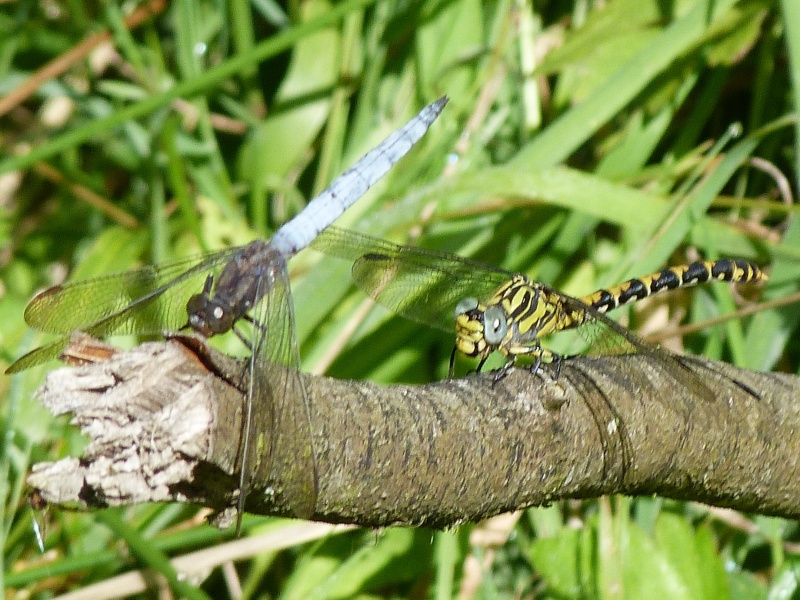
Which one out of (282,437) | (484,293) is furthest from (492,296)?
(282,437)

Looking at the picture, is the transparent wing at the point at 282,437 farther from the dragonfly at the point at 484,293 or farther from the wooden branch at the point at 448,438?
the dragonfly at the point at 484,293

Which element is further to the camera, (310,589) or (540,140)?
(540,140)

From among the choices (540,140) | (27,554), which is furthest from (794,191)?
(27,554)

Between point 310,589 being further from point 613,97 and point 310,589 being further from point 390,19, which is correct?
point 390,19

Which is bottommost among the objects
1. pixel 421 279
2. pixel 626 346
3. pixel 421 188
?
pixel 626 346

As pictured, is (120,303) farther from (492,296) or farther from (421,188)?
(421,188)
